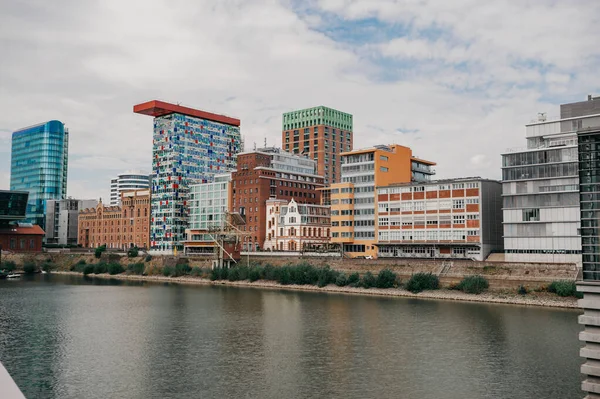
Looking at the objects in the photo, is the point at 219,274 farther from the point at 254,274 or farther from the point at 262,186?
the point at 262,186

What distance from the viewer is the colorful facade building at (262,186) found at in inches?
6590

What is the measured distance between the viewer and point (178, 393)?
4288cm

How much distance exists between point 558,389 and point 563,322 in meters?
31.6

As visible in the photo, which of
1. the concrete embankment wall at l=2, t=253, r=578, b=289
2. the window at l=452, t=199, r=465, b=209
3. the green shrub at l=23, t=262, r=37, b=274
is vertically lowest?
the green shrub at l=23, t=262, r=37, b=274

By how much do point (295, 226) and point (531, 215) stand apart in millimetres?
68209

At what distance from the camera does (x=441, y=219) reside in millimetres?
121500

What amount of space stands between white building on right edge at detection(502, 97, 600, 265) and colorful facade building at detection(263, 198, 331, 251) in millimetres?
57683

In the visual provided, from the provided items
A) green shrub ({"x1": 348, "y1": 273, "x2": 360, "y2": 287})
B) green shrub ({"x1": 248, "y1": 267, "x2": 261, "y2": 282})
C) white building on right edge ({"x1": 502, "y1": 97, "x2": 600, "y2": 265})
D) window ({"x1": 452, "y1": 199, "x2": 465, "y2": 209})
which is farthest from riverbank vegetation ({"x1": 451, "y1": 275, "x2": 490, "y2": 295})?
green shrub ({"x1": 248, "y1": 267, "x2": 261, "y2": 282})

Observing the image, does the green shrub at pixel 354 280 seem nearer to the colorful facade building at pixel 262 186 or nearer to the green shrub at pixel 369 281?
the green shrub at pixel 369 281

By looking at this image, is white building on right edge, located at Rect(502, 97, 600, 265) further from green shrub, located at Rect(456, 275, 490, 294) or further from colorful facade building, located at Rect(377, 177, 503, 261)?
green shrub, located at Rect(456, 275, 490, 294)

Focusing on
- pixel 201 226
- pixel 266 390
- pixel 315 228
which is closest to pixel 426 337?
pixel 266 390

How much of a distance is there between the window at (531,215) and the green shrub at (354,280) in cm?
3462

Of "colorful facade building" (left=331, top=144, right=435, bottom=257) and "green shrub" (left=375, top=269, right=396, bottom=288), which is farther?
"colorful facade building" (left=331, top=144, right=435, bottom=257)

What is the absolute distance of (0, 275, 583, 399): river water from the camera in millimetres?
44156
